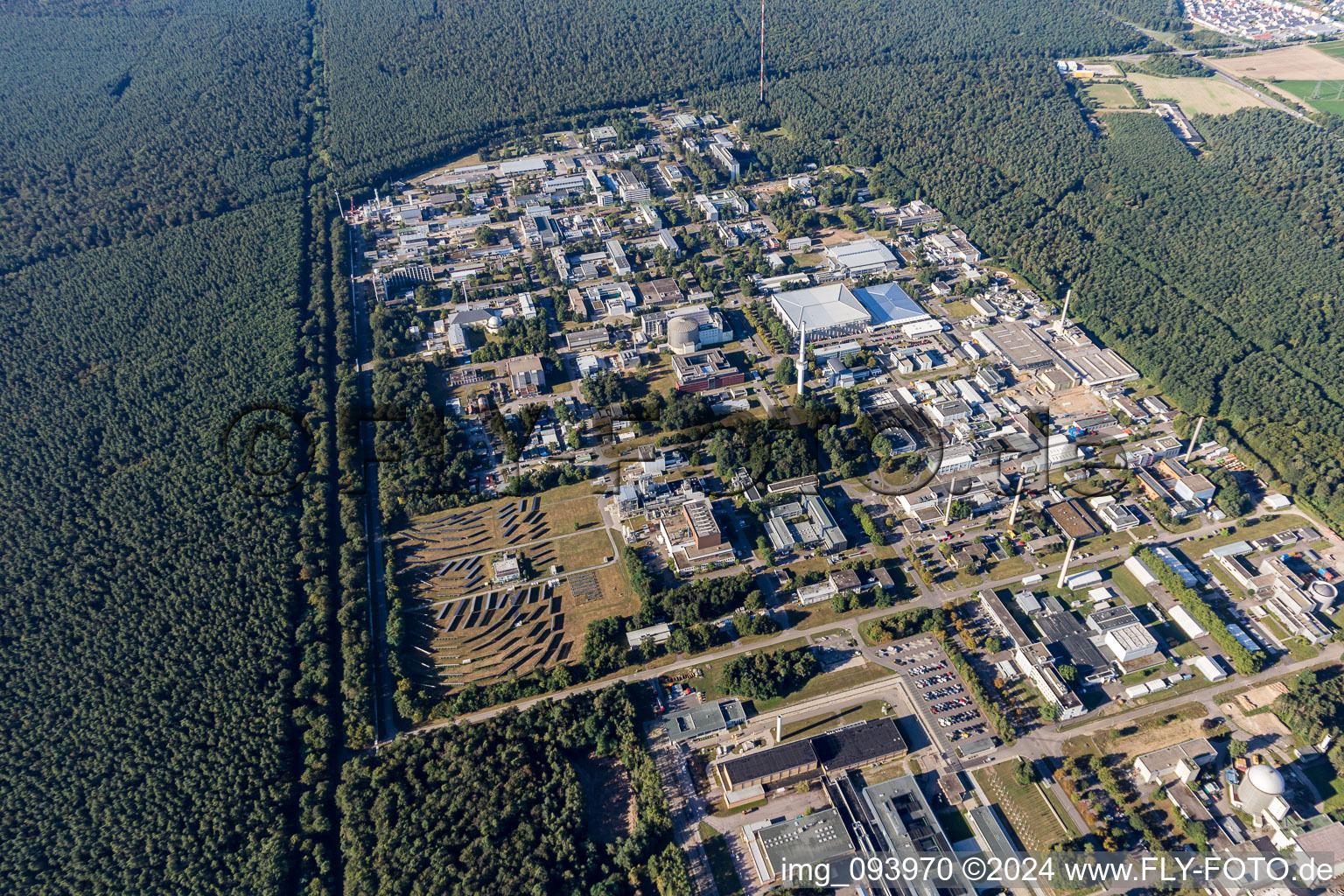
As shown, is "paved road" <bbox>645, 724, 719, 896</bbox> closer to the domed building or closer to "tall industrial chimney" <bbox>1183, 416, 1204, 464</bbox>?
the domed building

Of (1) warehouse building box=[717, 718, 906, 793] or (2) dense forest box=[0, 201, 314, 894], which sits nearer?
(2) dense forest box=[0, 201, 314, 894]

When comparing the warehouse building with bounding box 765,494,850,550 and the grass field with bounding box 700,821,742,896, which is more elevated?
the warehouse building with bounding box 765,494,850,550

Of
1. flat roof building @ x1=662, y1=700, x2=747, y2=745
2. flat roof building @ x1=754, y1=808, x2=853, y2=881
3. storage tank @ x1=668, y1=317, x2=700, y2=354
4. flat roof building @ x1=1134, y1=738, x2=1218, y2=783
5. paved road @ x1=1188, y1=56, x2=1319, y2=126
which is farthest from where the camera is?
paved road @ x1=1188, y1=56, x2=1319, y2=126

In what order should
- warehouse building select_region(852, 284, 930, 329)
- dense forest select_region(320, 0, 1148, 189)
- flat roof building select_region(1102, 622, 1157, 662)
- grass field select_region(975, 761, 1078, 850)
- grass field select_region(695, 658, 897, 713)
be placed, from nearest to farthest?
grass field select_region(975, 761, 1078, 850) → grass field select_region(695, 658, 897, 713) → flat roof building select_region(1102, 622, 1157, 662) → warehouse building select_region(852, 284, 930, 329) → dense forest select_region(320, 0, 1148, 189)

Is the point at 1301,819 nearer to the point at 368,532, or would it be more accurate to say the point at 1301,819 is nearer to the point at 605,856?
the point at 605,856

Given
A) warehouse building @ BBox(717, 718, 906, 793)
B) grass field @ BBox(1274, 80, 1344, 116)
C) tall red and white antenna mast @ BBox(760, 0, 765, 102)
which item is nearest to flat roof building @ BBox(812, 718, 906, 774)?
warehouse building @ BBox(717, 718, 906, 793)

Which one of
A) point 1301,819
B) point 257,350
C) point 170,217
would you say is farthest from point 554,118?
point 1301,819

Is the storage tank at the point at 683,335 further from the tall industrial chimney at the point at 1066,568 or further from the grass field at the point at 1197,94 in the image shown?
the grass field at the point at 1197,94

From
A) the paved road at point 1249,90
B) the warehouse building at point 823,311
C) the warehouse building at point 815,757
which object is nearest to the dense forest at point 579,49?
the paved road at point 1249,90
